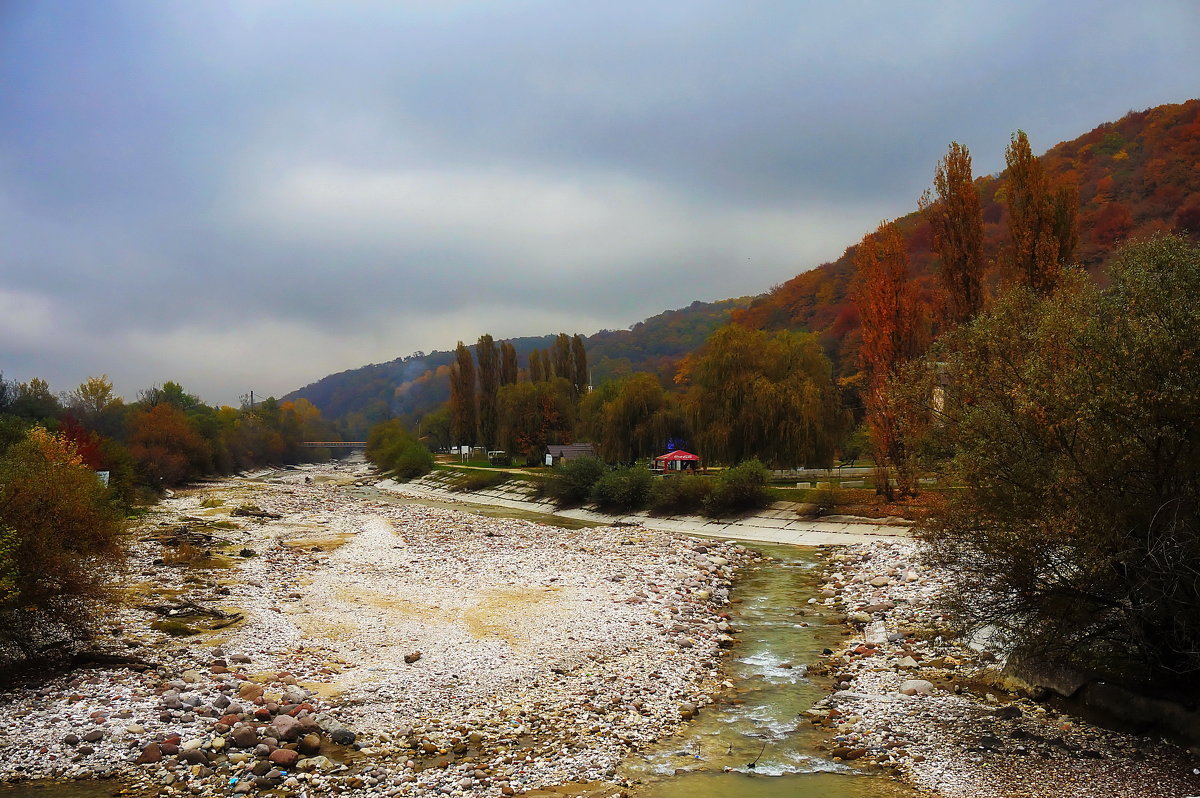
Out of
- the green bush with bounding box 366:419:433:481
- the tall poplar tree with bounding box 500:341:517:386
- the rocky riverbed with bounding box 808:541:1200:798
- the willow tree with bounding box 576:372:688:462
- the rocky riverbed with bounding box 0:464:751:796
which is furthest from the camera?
the tall poplar tree with bounding box 500:341:517:386

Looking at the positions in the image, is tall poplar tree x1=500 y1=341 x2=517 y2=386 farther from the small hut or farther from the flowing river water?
the flowing river water

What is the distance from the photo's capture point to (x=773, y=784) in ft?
28.5

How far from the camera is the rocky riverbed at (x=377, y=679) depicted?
8.89 meters

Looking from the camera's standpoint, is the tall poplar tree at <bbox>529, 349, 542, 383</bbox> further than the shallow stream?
Yes

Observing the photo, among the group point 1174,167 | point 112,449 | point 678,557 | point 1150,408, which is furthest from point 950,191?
point 1174,167

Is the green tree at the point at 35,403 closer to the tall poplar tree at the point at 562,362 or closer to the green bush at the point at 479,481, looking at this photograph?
the green bush at the point at 479,481

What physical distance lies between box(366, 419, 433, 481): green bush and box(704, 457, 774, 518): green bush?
59074 millimetres

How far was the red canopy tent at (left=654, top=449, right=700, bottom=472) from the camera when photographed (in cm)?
4706

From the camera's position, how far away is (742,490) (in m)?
36.5

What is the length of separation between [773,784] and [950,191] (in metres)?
31.9

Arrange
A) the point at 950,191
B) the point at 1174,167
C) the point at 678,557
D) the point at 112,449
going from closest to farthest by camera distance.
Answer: the point at 678,557, the point at 950,191, the point at 112,449, the point at 1174,167

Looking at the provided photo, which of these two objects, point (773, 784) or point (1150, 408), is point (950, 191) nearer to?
point (1150, 408)

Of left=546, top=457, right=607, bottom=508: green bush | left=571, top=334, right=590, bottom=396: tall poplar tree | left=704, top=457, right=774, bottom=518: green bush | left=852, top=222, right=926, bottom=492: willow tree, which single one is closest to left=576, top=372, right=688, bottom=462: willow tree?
left=546, top=457, right=607, bottom=508: green bush

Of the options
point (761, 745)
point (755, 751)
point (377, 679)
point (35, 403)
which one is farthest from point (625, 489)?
point (35, 403)
